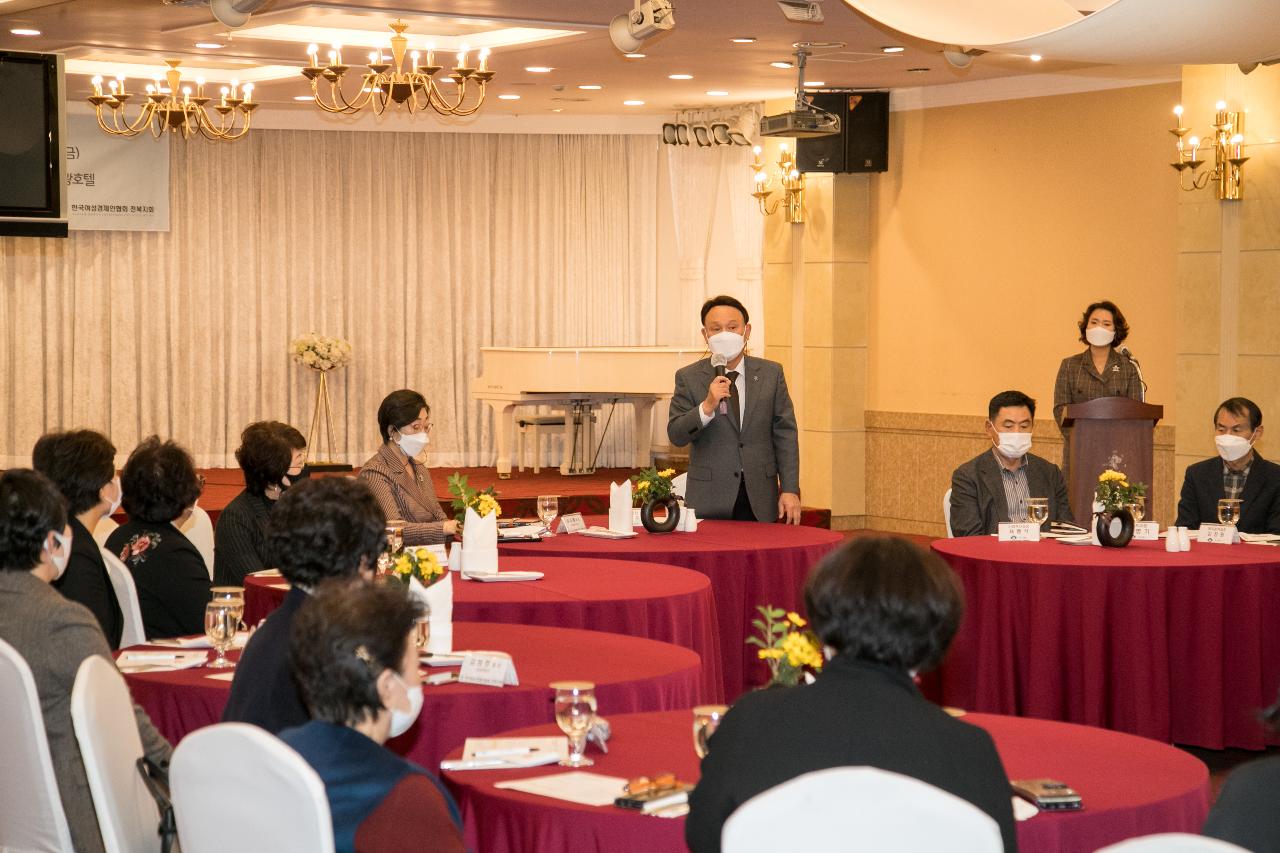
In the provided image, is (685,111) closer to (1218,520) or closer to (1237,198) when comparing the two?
(1237,198)

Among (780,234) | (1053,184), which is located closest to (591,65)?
(780,234)

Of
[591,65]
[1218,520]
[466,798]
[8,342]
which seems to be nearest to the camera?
[466,798]

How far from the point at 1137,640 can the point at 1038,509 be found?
0.74m

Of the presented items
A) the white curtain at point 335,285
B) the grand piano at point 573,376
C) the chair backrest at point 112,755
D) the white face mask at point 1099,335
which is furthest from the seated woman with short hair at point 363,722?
the white curtain at point 335,285

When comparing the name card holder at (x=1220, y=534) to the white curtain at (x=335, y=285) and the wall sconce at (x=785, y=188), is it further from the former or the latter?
the white curtain at (x=335, y=285)

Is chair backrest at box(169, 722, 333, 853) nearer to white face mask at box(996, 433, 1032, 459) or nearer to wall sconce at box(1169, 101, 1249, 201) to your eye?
white face mask at box(996, 433, 1032, 459)

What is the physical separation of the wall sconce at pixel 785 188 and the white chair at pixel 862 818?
11223 millimetres

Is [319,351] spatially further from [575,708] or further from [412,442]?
[575,708]

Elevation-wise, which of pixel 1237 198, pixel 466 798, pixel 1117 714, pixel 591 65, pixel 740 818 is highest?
pixel 591 65

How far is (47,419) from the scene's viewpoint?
14.9 meters

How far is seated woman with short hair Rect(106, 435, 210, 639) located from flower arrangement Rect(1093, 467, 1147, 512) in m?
3.53

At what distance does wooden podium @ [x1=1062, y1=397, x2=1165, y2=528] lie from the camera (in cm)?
892

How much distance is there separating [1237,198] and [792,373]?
442 centimetres

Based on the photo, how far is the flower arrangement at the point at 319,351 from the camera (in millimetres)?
15000
